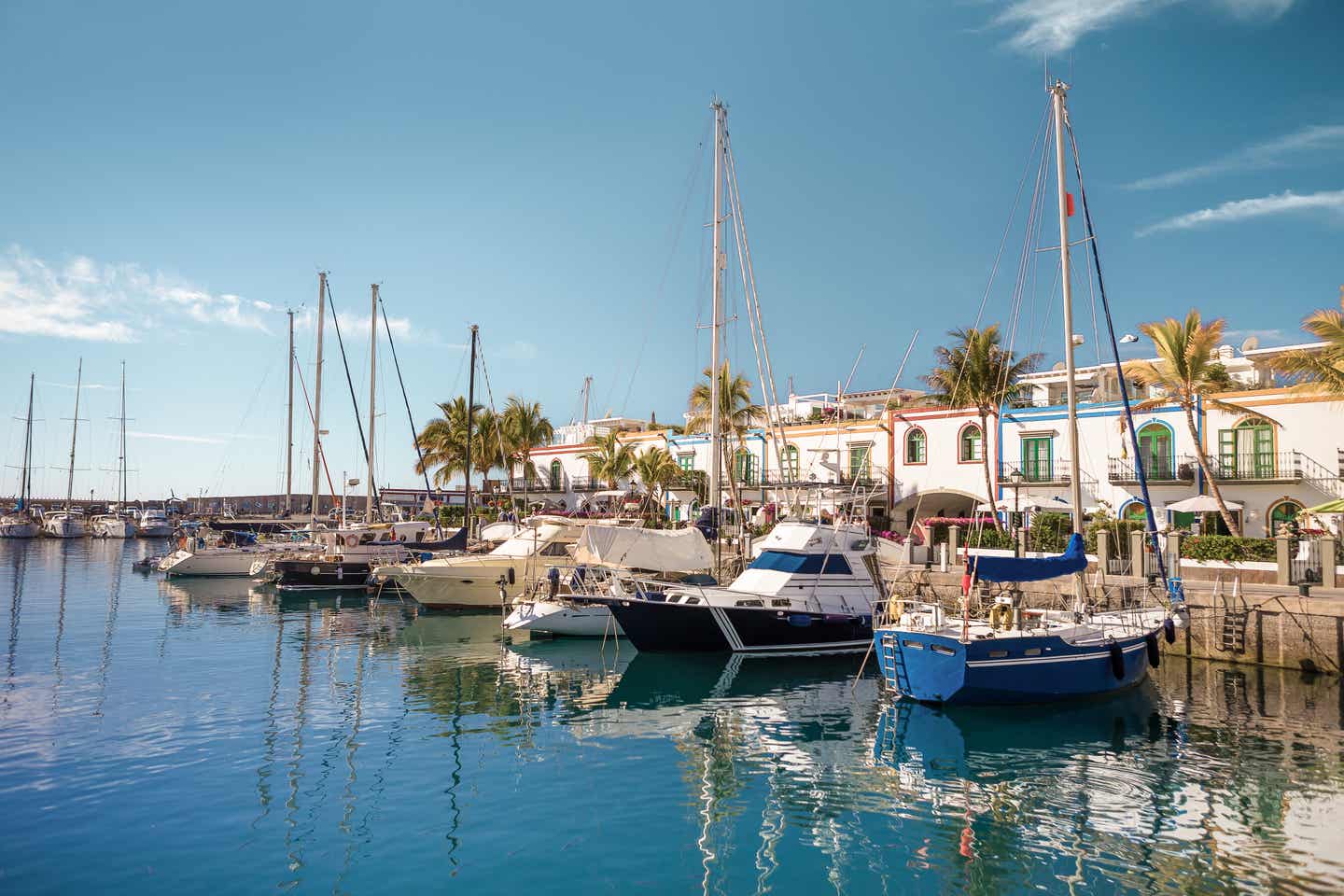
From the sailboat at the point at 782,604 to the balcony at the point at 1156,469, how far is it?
16057mm

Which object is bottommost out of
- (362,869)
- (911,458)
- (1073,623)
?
(362,869)

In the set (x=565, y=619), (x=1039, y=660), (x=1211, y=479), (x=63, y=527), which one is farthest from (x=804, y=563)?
(x=63, y=527)

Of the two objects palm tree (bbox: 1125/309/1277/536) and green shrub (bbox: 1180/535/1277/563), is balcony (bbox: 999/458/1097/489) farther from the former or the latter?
green shrub (bbox: 1180/535/1277/563)

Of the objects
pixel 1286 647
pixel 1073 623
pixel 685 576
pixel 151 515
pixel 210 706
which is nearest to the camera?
pixel 210 706

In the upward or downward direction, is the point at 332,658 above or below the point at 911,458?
below

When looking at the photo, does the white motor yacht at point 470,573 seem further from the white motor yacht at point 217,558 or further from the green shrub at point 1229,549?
the green shrub at point 1229,549

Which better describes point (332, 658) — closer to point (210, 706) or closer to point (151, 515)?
point (210, 706)

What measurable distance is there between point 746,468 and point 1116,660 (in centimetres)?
3192

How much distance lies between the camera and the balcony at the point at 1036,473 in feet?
124

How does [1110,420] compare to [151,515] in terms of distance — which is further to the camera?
[151,515]

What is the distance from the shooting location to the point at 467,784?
13375 millimetres

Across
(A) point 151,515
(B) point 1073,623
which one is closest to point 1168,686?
(B) point 1073,623

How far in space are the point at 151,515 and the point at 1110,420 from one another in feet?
339

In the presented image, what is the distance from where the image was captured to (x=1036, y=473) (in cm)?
3866
